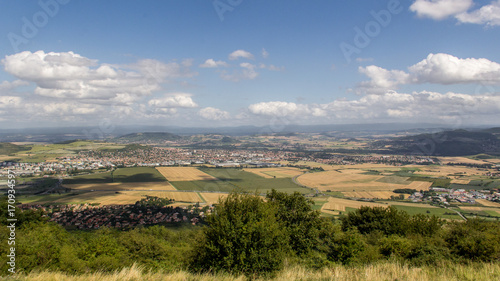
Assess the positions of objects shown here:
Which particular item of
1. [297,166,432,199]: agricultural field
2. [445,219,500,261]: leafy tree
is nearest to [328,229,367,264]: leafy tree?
[445,219,500,261]: leafy tree

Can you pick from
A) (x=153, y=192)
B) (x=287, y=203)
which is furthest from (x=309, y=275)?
(x=153, y=192)

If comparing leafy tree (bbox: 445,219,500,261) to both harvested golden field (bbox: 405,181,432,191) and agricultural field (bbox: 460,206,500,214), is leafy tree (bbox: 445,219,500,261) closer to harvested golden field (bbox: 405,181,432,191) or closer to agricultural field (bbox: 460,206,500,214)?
agricultural field (bbox: 460,206,500,214)

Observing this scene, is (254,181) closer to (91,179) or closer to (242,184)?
(242,184)

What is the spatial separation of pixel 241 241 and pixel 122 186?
4458cm

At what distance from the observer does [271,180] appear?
55.5 metres

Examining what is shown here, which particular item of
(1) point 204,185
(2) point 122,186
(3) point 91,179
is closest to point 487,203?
(1) point 204,185

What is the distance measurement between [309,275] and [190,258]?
5.53m

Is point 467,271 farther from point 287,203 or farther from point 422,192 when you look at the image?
point 422,192

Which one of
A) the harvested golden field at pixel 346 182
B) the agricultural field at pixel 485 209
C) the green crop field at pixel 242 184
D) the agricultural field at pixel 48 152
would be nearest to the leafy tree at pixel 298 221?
the green crop field at pixel 242 184

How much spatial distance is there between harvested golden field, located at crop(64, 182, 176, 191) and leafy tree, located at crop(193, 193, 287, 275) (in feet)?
131

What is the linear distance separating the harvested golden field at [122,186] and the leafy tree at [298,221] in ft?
113

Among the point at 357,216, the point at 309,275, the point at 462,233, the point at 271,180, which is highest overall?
the point at 309,275

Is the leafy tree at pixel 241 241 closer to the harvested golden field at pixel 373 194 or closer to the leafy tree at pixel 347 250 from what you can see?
the leafy tree at pixel 347 250

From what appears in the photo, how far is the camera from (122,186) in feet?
154
